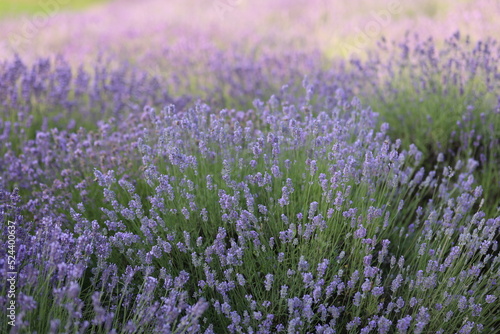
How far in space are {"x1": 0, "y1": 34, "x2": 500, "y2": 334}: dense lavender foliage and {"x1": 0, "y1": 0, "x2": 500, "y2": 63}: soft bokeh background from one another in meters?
1.56

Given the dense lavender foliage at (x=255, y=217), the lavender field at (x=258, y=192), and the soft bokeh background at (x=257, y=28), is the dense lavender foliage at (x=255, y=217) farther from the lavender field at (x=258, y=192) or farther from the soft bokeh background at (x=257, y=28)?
the soft bokeh background at (x=257, y=28)

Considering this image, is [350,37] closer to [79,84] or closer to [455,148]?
[455,148]

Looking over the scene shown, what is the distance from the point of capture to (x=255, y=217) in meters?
2.21

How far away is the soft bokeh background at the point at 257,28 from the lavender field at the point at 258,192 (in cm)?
9

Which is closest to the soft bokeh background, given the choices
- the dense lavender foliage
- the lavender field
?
the lavender field

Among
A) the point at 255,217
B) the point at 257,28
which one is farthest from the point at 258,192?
the point at 257,28

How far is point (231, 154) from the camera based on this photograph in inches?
116

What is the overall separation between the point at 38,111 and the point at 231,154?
6.63 feet

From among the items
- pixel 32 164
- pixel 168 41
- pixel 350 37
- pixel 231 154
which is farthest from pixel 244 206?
pixel 168 41

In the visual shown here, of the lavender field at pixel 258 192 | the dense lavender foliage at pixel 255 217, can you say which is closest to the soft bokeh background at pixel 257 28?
the lavender field at pixel 258 192

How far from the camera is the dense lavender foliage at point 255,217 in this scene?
2.03 m

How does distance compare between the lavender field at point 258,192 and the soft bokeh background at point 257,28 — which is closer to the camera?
the lavender field at point 258,192

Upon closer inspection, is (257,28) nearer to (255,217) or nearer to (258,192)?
(258,192)

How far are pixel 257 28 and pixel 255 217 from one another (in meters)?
5.77
